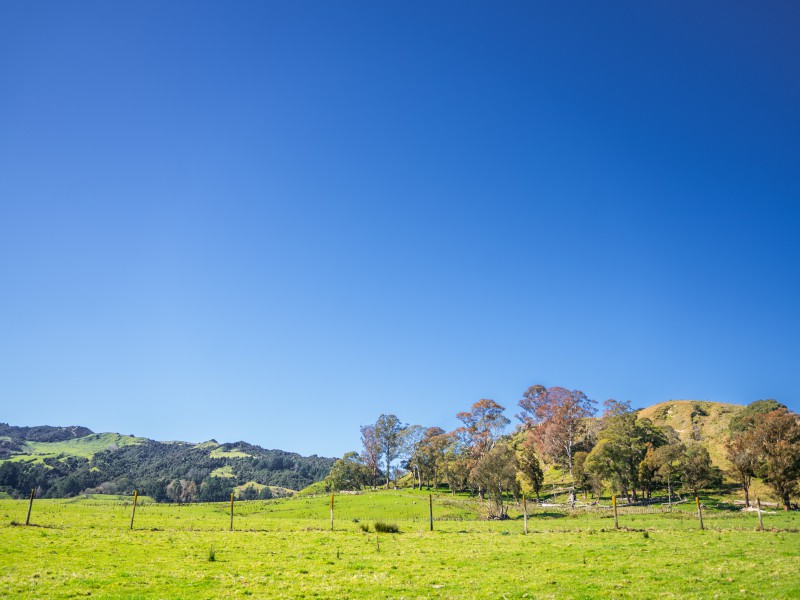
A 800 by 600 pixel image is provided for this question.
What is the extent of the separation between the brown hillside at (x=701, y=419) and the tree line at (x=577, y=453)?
2825mm

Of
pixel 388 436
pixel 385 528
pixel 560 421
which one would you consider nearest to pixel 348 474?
pixel 388 436

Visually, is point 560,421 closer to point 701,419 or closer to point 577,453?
point 577,453

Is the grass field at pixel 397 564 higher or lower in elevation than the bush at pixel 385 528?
higher

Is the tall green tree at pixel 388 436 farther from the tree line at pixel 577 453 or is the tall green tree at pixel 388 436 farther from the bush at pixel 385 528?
the bush at pixel 385 528

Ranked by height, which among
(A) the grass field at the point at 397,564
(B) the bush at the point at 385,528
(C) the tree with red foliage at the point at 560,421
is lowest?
(B) the bush at the point at 385,528

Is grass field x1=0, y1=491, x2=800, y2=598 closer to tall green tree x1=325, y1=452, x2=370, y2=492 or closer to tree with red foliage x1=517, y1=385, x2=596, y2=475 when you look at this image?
tree with red foliage x1=517, y1=385, x2=596, y2=475

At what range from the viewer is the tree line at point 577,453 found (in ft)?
223

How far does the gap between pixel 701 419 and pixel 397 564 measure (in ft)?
381

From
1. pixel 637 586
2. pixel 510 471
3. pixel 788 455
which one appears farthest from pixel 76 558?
pixel 788 455

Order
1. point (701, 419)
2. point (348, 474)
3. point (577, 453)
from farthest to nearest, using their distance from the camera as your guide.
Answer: point (348, 474) → point (701, 419) → point (577, 453)

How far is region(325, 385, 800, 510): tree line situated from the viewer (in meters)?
67.9

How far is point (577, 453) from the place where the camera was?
97.1 metres

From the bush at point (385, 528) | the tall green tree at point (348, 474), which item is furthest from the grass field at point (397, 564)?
the tall green tree at point (348, 474)

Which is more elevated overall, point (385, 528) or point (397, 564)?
point (397, 564)
